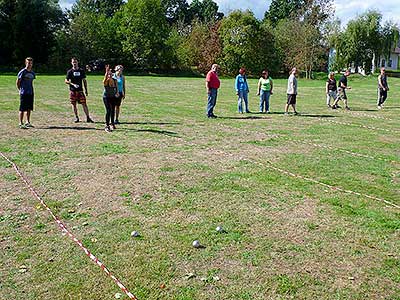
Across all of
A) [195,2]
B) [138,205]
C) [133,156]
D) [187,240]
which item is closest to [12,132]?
[133,156]

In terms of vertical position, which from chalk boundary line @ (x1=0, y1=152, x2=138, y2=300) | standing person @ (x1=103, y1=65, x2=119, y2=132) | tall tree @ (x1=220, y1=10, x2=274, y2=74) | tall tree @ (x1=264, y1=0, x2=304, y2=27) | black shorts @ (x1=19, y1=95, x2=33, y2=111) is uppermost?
tall tree @ (x1=264, y1=0, x2=304, y2=27)

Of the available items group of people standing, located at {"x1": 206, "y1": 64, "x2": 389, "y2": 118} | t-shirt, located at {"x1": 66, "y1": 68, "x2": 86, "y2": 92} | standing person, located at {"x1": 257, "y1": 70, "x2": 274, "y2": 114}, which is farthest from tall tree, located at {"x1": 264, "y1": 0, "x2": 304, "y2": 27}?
t-shirt, located at {"x1": 66, "y1": 68, "x2": 86, "y2": 92}

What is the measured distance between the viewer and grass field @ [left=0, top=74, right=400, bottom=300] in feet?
15.0

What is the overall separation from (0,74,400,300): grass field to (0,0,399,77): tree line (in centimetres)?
4485

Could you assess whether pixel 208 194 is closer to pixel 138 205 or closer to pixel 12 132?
pixel 138 205

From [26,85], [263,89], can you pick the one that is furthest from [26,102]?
[263,89]

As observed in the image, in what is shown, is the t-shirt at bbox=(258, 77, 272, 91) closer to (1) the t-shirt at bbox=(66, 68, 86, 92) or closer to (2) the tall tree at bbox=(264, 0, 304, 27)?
(1) the t-shirt at bbox=(66, 68, 86, 92)

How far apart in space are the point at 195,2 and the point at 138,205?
105903 millimetres

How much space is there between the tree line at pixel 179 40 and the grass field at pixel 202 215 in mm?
44848

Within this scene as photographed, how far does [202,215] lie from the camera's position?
6414 millimetres

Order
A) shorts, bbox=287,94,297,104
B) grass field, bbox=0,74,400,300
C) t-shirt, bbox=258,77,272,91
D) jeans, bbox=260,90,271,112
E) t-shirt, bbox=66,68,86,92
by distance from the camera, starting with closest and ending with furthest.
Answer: grass field, bbox=0,74,400,300, t-shirt, bbox=66,68,86,92, shorts, bbox=287,94,297,104, t-shirt, bbox=258,77,272,91, jeans, bbox=260,90,271,112

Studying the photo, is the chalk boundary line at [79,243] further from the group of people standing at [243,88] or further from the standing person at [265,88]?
the standing person at [265,88]

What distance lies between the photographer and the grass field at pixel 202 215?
15.0ft

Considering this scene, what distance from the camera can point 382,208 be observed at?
671 centimetres
